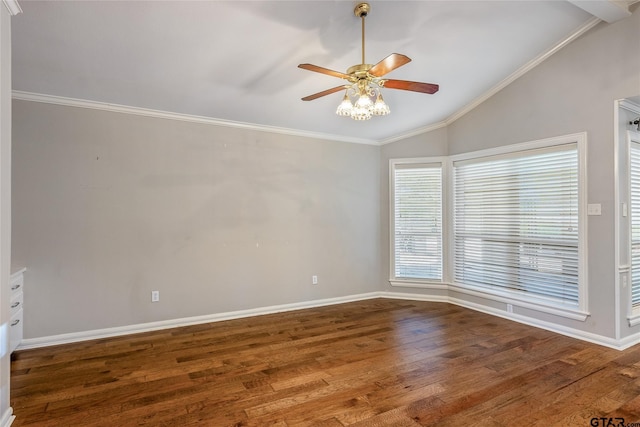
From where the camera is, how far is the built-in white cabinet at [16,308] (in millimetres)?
2979

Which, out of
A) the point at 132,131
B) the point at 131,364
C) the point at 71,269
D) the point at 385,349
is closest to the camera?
the point at 131,364

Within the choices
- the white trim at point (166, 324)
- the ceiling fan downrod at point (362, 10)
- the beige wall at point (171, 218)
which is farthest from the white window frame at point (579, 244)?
the ceiling fan downrod at point (362, 10)

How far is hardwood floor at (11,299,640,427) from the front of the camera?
7.09 ft

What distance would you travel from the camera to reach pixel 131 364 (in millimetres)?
2928

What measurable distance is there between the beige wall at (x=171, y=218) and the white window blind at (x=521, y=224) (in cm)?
155

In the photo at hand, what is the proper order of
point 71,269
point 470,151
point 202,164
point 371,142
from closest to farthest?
1. point 71,269
2. point 202,164
3. point 470,151
4. point 371,142

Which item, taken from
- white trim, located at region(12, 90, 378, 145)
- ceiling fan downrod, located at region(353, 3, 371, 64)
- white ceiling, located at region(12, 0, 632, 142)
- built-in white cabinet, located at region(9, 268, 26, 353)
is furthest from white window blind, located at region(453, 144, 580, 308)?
built-in white cabinet, located at region(9, 268, 26, 353)

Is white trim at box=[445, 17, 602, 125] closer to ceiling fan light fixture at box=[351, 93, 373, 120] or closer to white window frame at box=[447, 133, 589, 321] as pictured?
white window frame at box=[447, 133, 589, 321]

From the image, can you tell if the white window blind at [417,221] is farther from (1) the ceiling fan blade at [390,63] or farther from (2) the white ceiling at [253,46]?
(1) the ceiling fan blade at [390,63]

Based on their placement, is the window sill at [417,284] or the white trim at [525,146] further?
the window sill at [417,284]

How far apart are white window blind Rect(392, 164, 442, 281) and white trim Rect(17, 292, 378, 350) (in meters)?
0.99

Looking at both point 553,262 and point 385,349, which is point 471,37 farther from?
point 385,349

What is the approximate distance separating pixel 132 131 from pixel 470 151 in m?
4.35

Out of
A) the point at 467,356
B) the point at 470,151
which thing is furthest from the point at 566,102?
the point at 467,356
